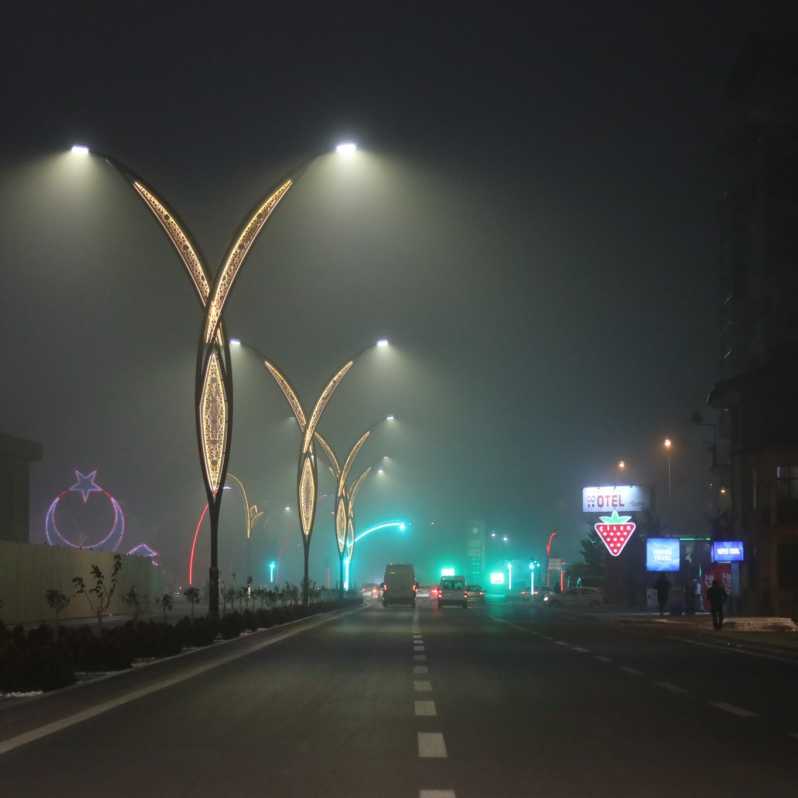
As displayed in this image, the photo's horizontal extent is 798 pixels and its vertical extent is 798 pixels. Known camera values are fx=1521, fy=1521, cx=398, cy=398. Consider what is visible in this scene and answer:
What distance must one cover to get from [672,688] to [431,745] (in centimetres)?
871

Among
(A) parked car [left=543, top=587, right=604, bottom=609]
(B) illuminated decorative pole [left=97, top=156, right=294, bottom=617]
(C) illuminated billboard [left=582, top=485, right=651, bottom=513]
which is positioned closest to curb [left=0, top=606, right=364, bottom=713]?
(B) illuminated decorative pole [left=97, top=156, right=294, bottom=617]

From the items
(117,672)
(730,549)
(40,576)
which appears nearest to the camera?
(117,672)

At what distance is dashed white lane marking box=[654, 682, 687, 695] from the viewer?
2141cm

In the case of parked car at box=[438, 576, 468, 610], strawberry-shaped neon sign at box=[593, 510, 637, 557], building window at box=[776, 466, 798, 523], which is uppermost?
building window at box=[776, 466, 798, 523]

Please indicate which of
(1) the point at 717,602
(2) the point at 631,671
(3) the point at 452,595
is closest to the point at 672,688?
(2) the point at 631,671

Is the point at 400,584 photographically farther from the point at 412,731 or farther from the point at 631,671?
the point at 412,731

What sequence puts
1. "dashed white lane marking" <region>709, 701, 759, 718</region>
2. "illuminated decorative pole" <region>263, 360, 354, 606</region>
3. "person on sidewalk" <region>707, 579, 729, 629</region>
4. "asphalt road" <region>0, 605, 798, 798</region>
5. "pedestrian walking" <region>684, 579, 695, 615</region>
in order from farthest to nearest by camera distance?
"pedestrian walking" <region>684, 579, 695, 615</region>, "illuminated decorative pole" <region>263, 360, 354, 606</region>, "person on sidewalk" <region>707, 579, 729, 629</region>, "dashed white lane marking" <region>709, 701, 759, 718</region>, "asphalt road" <region>0, 605, 798, 798</region>

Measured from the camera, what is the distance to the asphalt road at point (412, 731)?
11.9 m

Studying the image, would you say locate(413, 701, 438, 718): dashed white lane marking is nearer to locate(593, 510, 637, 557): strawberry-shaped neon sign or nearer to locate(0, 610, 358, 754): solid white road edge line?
locate(0, 610, 358, 754): solid white road edge line

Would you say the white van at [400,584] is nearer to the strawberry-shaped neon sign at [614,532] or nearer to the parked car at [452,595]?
the parked car at [452,595]

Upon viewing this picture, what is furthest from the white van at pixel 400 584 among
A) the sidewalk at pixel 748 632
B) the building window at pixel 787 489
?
the sidewalk at pixel 748 632

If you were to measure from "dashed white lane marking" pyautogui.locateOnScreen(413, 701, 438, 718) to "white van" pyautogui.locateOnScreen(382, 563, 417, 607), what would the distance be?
7138cm

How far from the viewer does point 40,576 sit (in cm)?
5512

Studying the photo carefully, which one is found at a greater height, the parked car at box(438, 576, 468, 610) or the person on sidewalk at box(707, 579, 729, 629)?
the parked car at box(438, 576, 468, 610)
